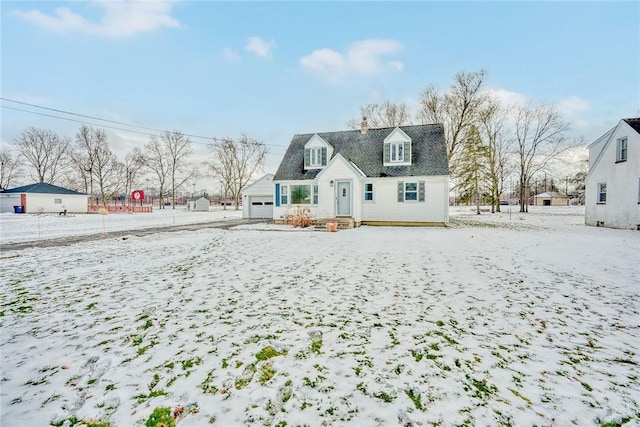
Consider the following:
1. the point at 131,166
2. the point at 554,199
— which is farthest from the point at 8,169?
the point at 554,199

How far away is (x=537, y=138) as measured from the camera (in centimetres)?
3325

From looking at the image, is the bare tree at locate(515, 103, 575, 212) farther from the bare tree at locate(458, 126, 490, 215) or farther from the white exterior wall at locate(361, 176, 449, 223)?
the white exterior wall at locate(361, 176, 449, 223)

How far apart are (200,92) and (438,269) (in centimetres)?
2210

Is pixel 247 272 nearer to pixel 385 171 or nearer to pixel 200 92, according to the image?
pixel 385 171

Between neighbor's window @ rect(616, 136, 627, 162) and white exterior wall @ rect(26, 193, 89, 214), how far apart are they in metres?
55.8

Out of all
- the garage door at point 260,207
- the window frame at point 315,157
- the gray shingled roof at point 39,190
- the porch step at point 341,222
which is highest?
the window frame at point 315,157

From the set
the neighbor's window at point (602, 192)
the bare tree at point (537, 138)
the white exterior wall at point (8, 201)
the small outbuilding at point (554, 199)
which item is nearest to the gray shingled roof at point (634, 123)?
the neighbor's window at point (602, 192)

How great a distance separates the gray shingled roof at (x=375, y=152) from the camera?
18.1 meters

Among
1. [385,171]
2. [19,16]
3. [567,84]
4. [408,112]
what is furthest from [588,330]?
[408,112]

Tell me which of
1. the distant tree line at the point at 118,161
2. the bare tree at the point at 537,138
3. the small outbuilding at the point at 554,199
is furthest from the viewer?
the small outbuilding at the point at 554,199

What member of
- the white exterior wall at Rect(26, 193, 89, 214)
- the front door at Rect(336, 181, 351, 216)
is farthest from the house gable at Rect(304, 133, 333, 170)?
the white exterior wall at Rect(26, 193, 89, 214)

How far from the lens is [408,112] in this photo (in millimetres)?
32344

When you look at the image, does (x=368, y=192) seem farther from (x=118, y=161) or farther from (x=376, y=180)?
(x=118, y=161)

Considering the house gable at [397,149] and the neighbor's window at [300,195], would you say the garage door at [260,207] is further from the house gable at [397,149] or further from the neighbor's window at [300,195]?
the house gable at [397,149]
